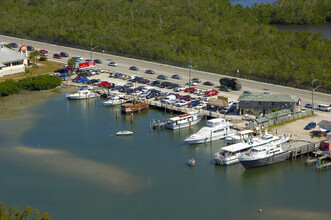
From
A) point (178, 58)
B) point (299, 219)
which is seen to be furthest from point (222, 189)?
point (178, 58)

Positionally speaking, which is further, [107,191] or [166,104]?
[166,104]

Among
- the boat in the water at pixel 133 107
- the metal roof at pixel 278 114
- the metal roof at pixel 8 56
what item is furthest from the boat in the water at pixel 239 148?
the metal roof at pixel 8 56

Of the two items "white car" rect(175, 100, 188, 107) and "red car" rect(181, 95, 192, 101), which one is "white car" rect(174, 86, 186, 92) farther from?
"white car" rect(175, 100, 188, 107)

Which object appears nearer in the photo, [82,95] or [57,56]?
[82,95]

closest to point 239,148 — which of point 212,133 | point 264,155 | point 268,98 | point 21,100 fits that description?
point 264,155

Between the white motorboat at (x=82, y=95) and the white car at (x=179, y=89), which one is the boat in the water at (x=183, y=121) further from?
the white motorboat at (x=82, y=95)

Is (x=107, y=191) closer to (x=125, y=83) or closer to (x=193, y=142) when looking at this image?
(x=193, y=142)

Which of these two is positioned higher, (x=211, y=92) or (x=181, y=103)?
(x=211, y=92)

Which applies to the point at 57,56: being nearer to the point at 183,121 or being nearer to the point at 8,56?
the point at 8,56
